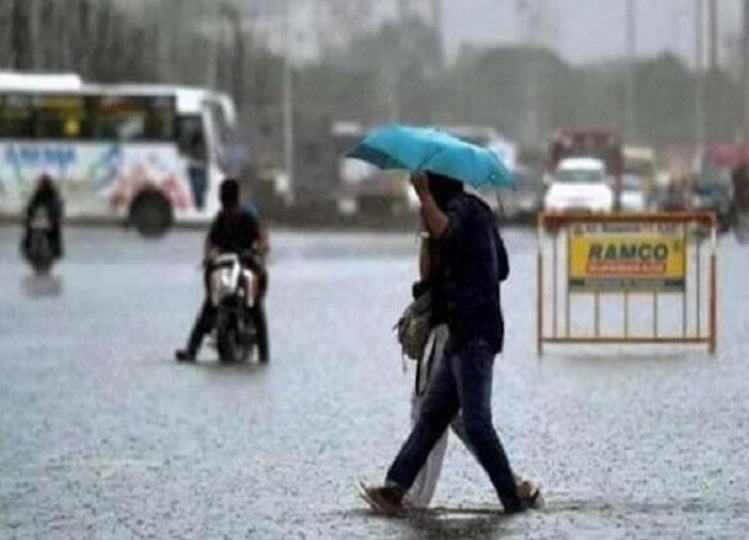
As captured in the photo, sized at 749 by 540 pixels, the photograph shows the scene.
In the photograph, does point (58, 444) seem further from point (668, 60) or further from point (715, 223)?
point (668, 60)

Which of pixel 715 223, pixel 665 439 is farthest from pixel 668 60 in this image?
pixel 665 439

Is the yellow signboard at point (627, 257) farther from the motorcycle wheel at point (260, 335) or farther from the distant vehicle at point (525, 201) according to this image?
the distant vehicle at point (525, 201)

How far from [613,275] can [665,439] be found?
8.67 meters

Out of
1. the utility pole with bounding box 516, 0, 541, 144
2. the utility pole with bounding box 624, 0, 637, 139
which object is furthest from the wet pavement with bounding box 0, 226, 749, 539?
the utility pole with bounding box 516, 0, 541, 144

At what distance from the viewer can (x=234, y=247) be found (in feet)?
84.3

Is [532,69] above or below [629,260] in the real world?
below

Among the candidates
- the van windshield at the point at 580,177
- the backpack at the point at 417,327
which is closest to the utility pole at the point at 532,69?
the van windshield at the point at 580,177

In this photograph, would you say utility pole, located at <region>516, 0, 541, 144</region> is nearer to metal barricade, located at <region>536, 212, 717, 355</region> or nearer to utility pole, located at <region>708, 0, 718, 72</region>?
utility pole, located at <region>708, 0, 718, 72</region>

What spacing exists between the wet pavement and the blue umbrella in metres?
1.58

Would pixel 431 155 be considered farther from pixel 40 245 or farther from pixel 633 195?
pixel 633 195

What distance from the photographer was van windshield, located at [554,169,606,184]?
70.3 metres

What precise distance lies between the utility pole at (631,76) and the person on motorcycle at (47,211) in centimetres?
6926

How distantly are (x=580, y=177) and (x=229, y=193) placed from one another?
151ft

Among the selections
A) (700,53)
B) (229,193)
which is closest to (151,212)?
(229,193)
